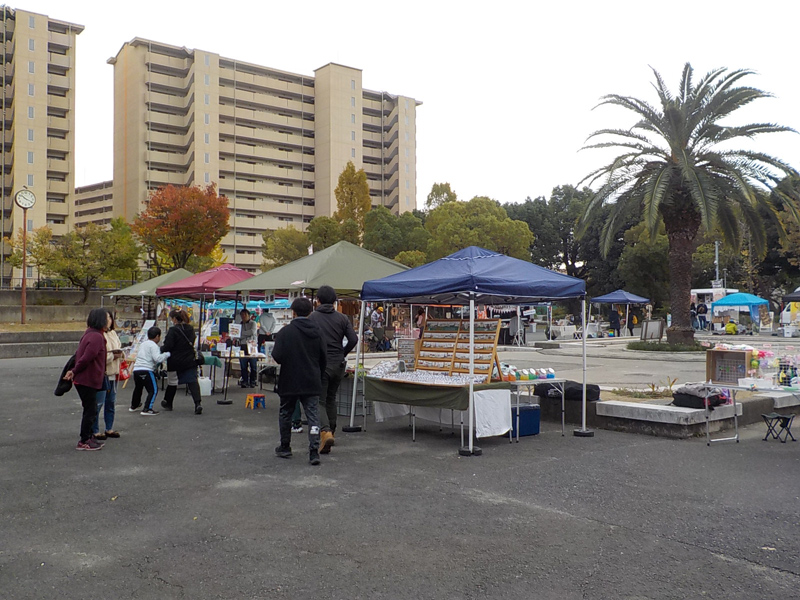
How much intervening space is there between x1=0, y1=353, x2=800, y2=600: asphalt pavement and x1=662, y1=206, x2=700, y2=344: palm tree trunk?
1421cm

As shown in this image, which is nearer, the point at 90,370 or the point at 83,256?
the point at 90,370

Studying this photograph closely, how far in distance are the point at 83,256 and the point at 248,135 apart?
42148mm

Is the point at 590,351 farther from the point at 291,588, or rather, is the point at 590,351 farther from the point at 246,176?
the point at 246,176

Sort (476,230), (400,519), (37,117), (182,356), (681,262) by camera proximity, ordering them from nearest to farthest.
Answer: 1. (400,519)
2. (182,356)
3. (681,262)
4. (476,230)
5. (37,117)

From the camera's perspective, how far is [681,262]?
21984mm

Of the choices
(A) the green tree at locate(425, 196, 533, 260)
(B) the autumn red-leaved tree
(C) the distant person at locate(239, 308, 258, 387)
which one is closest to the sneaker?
(C) the distant person at locate(239, 308, 258, 387)

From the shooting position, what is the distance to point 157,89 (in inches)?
2709

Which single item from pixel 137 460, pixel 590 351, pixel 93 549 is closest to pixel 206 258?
pixel 590 351

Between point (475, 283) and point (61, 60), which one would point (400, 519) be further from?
point (61, 60)

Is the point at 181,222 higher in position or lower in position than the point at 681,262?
higher

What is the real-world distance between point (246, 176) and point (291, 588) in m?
72.3

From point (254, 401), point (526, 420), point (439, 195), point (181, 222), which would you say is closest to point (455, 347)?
point (526, 420)

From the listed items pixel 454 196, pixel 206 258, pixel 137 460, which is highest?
pixel 454 196

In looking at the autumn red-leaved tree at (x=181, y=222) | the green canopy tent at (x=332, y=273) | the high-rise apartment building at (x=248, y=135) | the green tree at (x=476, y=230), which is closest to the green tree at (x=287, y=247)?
the green tree at (x=476, y=230)
